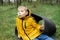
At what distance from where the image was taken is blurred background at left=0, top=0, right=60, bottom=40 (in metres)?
6.24

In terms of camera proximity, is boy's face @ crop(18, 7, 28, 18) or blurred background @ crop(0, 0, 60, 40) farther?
blurred background @ crop(0, 0, 60, 40)

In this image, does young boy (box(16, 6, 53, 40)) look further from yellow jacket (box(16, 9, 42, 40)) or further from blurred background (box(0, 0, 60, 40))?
blurred background (box(0, 0, 60, 40))

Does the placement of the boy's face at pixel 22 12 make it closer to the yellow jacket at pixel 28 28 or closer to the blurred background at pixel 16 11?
the yellow jacket at pixel 28 28

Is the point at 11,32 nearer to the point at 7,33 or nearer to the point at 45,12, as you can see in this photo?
the point at 7,33

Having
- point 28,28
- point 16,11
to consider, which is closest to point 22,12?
point 28,28

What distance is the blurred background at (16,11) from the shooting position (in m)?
6.24

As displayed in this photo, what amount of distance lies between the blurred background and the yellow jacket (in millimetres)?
535

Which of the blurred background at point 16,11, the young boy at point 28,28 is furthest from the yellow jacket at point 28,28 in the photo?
the blurred background at point 16,11

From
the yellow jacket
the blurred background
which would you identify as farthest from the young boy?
the blurred background

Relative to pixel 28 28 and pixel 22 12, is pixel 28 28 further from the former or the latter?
Result: pixel 22 12

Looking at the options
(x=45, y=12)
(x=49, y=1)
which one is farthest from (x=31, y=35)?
(x=49, y=1)

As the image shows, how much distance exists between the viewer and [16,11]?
8.17m

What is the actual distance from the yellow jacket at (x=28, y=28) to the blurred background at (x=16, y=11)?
53 cm

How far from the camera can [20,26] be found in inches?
213
